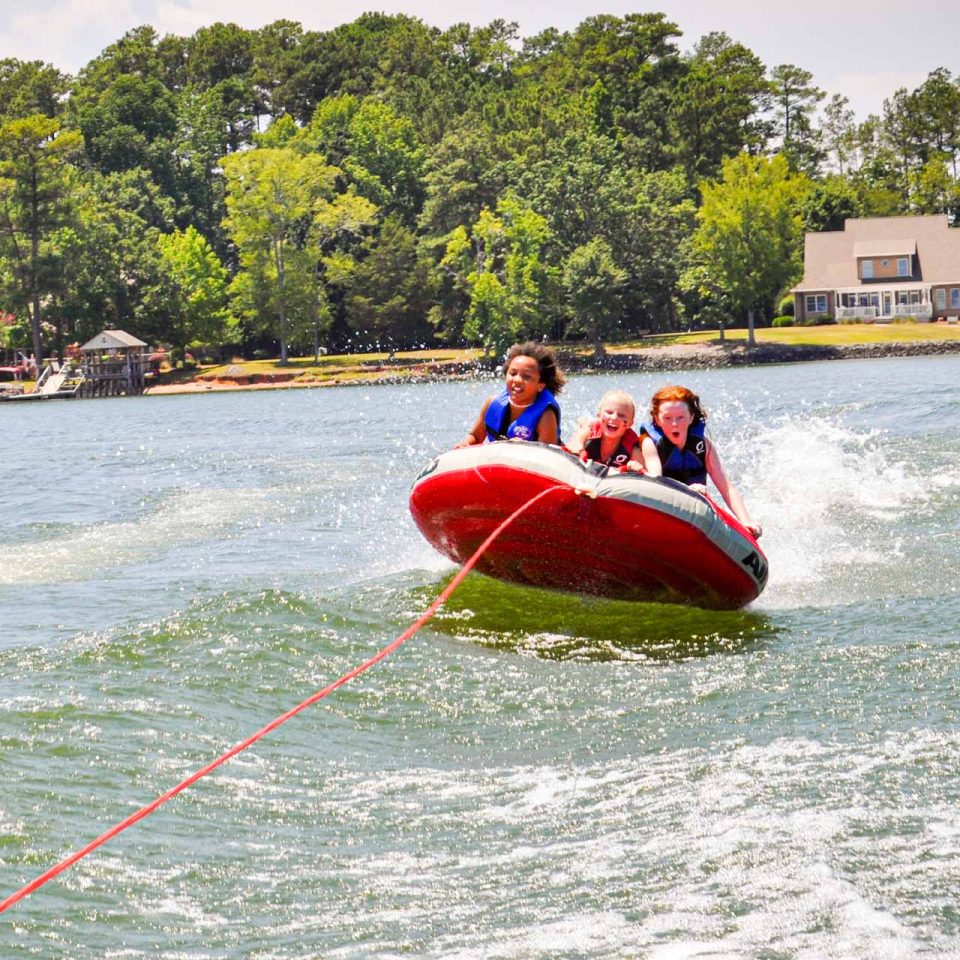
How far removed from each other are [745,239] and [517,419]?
57.5m

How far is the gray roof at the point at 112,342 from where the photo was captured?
6506cm

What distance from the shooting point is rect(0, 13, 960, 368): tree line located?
218 feet

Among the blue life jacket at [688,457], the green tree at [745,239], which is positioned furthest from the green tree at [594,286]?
the blue life jacket at [688,457]

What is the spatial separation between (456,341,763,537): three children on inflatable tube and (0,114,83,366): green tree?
204 ft

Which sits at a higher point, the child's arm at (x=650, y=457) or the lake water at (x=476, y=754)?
the child's arm at (x=650, y=457)

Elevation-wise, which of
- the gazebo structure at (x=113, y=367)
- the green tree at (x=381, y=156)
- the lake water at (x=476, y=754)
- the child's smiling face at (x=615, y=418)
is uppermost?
the green tree at (x=381, y=156)

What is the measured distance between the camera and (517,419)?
398 inches

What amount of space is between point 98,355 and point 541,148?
933 inches

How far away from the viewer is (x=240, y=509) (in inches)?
679

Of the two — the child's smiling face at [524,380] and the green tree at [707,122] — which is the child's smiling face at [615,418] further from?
the green tree at [707,122]

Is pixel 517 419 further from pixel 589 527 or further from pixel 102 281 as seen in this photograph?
pixel 102 281

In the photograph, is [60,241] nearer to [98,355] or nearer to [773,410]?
[98,355]

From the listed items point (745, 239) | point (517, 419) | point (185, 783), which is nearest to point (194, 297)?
point (745, 239)

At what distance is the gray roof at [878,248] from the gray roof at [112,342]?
30508mm
